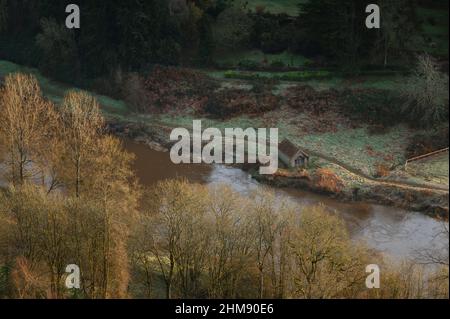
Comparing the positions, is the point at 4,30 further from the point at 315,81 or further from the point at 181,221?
the point at 181,221

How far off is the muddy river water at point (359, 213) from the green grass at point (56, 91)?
9.90m

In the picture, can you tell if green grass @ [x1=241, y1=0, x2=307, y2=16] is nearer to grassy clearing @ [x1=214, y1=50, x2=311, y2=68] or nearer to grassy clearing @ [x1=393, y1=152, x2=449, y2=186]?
grassy clearing @ [x1=214, y1=50, x2=311, y2=68]

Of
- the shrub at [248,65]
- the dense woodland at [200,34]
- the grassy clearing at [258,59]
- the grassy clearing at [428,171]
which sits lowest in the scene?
the grassy clearing at [428,171]

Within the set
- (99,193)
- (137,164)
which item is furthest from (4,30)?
(99,193)

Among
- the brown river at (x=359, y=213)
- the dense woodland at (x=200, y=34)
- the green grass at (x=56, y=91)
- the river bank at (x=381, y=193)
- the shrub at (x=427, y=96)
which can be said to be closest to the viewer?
the brown river at (x=359, y=213)

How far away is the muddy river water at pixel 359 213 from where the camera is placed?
1751 inches

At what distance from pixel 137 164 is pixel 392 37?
28.8 m

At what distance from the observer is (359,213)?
50156mm

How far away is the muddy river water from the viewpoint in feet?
146

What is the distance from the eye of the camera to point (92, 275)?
1329 inches

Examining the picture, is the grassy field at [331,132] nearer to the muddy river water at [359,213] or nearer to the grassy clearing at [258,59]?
the grassy clearing at [258,59]

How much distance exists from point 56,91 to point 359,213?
134ft

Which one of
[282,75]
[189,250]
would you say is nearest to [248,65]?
[282,75]

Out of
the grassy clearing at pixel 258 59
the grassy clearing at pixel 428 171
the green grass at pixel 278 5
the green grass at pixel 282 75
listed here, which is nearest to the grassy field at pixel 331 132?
the grassy clearing at pixel 428 171
